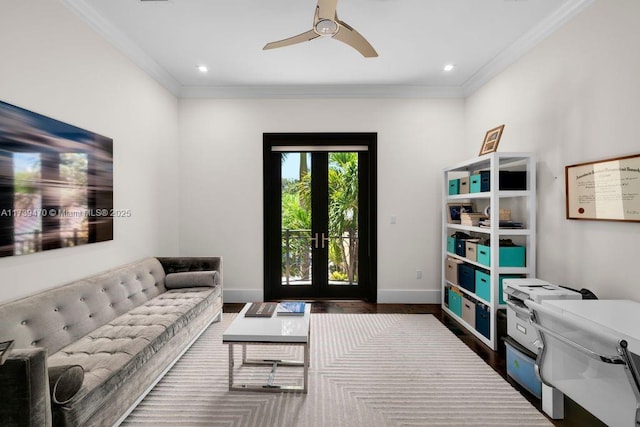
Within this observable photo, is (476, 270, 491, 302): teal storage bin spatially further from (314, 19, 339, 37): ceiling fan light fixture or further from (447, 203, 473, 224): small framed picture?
(314, 19, 339, 37): ceiling fan light fixture

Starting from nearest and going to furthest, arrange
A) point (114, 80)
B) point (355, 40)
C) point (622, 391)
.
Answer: point (622, 391), point (355, 40), point (114, 80)

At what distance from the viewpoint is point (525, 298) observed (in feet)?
7.41

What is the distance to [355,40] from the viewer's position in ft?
7.34

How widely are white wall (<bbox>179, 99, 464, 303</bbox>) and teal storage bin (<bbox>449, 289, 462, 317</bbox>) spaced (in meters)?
0.46

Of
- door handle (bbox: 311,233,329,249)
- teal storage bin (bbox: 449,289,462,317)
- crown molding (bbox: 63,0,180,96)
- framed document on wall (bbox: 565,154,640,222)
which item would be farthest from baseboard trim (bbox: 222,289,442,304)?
crown molding (bbox: 63,0,180,96)

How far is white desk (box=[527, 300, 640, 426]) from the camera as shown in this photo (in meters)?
1.30

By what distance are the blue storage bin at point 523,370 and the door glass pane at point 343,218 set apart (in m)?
2.24

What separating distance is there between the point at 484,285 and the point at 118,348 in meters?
3.09

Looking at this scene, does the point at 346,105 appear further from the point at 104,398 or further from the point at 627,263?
the point at 104,398

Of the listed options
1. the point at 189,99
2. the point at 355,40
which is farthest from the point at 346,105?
the point at 189,99

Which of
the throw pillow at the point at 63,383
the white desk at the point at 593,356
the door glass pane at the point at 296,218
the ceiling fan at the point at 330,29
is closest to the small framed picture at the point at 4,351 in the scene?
the throw pillow at the point at 63,383

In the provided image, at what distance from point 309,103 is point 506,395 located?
12.5 feet

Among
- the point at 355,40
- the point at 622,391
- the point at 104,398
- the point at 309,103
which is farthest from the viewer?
the point at 309,103

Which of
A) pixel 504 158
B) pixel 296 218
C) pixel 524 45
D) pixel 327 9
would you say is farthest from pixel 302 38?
pixel 296 218
